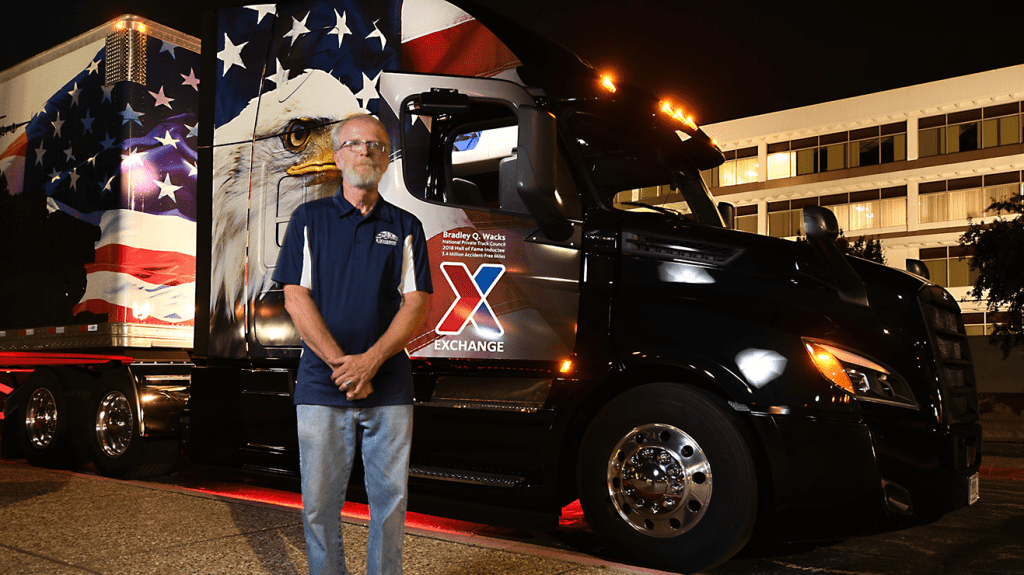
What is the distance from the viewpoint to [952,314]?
495cm

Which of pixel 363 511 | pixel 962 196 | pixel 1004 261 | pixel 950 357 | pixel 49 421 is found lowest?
pixel 363 511

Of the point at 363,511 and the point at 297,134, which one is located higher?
the point at 297,134

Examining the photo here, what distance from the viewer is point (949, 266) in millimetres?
45500

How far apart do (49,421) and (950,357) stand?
26.4ft

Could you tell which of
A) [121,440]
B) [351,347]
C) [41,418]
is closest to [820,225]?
[351,347]

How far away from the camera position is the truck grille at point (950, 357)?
4434 millimetres

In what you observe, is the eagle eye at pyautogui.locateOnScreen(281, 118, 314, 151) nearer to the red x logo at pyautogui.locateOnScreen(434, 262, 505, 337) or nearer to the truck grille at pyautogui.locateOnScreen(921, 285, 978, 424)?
the red x logo at pyautogui.locateOnScreen(434, 262, 505, 337)

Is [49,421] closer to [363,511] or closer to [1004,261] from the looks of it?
[363,511]

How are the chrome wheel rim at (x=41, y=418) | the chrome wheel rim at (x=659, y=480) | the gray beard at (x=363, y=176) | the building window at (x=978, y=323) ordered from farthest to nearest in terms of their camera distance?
the building window at (x=978, y=323) < the chrome wheel rim at (x=41, y=418) < the chrome wheel rim at (x=659, y=480) < the gray beard at (x=363, y=176)

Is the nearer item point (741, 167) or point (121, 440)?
point (121, 440)

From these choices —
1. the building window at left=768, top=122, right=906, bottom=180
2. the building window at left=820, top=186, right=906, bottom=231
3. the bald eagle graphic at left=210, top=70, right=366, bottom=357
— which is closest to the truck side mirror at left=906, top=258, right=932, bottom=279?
the bald eagle graphic at left=210, top=70, right=366, bottom=357

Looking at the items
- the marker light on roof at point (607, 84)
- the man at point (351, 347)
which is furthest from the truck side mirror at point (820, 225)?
the man at point (351, 347)

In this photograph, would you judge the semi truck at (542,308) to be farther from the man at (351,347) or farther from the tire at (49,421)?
the man at (351,347)

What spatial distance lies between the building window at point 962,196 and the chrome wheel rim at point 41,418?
44.3 metres
